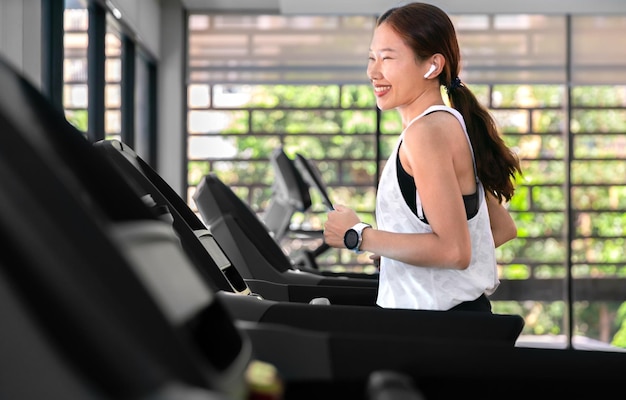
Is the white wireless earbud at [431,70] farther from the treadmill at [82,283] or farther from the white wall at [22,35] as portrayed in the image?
the white wall at [22,35]

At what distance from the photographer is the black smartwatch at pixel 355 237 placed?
1.63 m

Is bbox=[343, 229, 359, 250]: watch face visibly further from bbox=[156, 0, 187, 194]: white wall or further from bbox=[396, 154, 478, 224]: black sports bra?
bbox=[156, 0, 187, 194]: white wall

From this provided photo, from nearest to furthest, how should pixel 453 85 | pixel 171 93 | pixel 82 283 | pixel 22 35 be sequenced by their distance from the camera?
pixel 82 283
pixel 453 85
pixel 22 35
pixel 171 93

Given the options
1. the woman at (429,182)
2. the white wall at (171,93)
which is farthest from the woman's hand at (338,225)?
the white wall at (171,93)

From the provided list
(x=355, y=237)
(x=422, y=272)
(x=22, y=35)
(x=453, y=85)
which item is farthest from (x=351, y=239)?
(x=22, y=35)

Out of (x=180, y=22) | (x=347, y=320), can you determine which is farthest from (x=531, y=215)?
(x=347, y=320)

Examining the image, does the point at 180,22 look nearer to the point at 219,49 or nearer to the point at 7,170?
the point at 219,49

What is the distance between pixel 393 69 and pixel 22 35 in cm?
245

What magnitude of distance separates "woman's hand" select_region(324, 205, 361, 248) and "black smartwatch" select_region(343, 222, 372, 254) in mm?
35

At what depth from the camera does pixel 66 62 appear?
4641 millimetres

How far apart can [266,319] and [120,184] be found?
1.64 ft

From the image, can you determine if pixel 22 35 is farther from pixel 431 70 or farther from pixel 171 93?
pixel 171 93

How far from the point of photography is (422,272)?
5.34 feet

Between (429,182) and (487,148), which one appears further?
(487,148)
